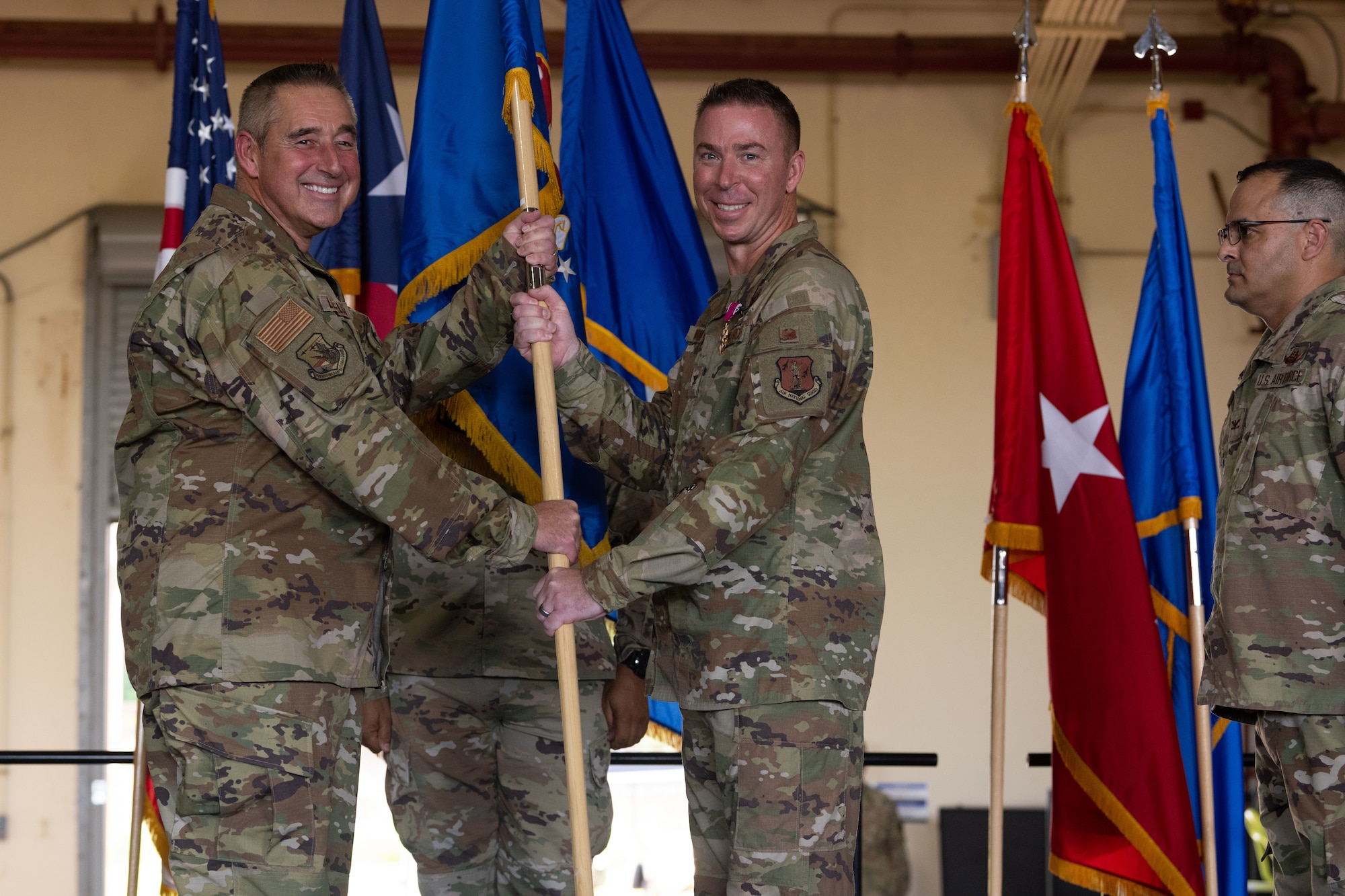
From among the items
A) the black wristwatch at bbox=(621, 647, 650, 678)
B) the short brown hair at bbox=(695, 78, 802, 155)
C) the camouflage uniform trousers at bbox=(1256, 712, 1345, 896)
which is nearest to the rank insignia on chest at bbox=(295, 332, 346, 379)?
the short brown hair at bbox=(695, 78, 802, 155)

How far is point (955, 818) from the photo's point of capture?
500 centimetres

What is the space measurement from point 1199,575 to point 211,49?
2.80 m

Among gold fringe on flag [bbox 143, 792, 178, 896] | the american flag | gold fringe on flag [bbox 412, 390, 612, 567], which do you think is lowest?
gold fringe on flag [bbox 143, 792, 178, 896]

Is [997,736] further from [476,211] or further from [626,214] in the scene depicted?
[476,211]

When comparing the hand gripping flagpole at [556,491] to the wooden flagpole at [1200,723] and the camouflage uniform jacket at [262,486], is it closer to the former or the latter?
the camouflage uniform jacket at [262,486]

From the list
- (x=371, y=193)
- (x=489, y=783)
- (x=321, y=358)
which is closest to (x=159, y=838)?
(x=489, y=783)

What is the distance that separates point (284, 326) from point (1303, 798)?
6.17 ft

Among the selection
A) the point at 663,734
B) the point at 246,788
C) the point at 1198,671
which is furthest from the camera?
the point at 1198,671

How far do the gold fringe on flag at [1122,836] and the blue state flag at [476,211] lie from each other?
1289 millimetres

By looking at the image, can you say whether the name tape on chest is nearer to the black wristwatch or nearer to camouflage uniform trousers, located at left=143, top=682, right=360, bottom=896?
the black wristwatch

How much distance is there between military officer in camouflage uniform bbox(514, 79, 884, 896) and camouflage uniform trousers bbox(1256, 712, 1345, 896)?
0.75 meters

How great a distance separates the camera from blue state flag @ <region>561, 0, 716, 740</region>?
9.34ft

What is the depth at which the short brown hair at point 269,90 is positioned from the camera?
7.41ft

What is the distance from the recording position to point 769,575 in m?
2.09
